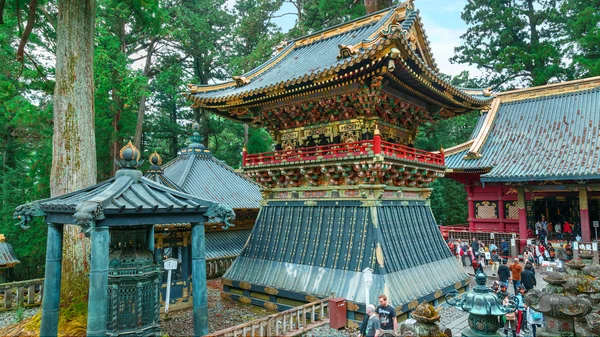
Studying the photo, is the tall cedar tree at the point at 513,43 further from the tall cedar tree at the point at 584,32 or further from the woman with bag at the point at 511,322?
the woman with bag at the point at 511,322

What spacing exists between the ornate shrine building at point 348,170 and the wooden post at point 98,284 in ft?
20.1

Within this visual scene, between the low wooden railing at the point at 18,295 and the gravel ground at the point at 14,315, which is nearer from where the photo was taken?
the gravel ground at the point at 14,315

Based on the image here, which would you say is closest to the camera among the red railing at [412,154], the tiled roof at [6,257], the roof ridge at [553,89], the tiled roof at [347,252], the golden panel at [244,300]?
the tiled roof at [347,252]

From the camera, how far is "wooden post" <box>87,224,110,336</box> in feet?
19.5

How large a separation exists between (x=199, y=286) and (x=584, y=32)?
34741 mm

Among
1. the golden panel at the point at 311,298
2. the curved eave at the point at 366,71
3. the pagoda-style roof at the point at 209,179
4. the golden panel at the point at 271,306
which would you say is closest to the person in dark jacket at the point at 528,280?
the curved eave at the point at 366,71

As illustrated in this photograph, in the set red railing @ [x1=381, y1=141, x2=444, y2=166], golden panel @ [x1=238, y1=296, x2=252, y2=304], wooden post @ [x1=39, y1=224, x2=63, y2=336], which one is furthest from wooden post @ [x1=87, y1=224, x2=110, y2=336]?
red railing @ [x1=381, y1=141, x2=444, y2=166]

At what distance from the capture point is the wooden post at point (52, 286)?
279 inches

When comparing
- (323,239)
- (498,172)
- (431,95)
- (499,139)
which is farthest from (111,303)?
(499,139)

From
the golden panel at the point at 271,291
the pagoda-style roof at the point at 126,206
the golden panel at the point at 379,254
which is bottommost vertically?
the golden panel at the point at 271,291

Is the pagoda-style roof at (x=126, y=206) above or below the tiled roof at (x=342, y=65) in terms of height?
below

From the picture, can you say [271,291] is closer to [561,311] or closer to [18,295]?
[561,311]

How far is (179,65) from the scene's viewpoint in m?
27.1

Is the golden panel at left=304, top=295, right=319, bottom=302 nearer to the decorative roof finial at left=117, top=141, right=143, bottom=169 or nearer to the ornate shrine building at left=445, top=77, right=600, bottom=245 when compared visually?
the decorative roof finial at left=117, top=141, right=143, bottom=169
